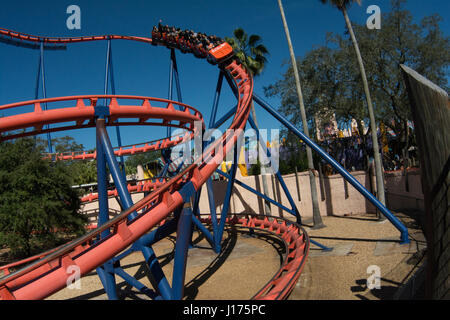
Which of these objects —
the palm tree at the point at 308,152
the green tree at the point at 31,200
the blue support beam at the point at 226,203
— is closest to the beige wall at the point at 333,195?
the palm tree at the point at 308,152

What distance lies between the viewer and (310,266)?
27.8 ft

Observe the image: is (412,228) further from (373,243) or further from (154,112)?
(154,112)

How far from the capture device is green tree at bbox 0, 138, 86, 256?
11.8 metres

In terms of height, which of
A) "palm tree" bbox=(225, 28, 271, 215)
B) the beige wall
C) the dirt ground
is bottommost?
the dirt ground

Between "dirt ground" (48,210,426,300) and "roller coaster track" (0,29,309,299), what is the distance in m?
0.83

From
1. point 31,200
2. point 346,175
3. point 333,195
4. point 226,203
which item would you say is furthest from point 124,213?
point 333,195

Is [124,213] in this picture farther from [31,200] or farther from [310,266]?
[31,200]

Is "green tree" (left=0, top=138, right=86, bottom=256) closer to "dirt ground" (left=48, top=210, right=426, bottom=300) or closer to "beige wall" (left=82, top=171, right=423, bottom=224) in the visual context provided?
"dirt ground" (left=48, top=210, right=426, bottom=300)

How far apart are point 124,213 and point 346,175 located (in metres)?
8.26

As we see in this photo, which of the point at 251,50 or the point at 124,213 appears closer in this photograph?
the point at 124,213

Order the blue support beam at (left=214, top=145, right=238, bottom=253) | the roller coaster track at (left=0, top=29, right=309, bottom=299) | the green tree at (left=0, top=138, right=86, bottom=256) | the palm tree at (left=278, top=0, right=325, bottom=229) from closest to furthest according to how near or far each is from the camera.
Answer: the roller coaster track at (left=0, top=29, right=309, bottom=299) < the blue support beam at (left=214, top=145, right=238, bottom=253) < the green tree at (left=0, top=138, right=86, bottom=256) < the palm tree at (left=278, top=0, right=325, bottom=229)

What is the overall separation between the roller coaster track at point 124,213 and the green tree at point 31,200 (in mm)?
4977

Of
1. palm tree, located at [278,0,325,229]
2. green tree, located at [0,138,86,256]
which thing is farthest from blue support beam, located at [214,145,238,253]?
green tree, located at [0,138,86,256]

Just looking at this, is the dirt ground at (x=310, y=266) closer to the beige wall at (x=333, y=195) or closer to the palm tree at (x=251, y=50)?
the beige wall at (x=333, y=195)
